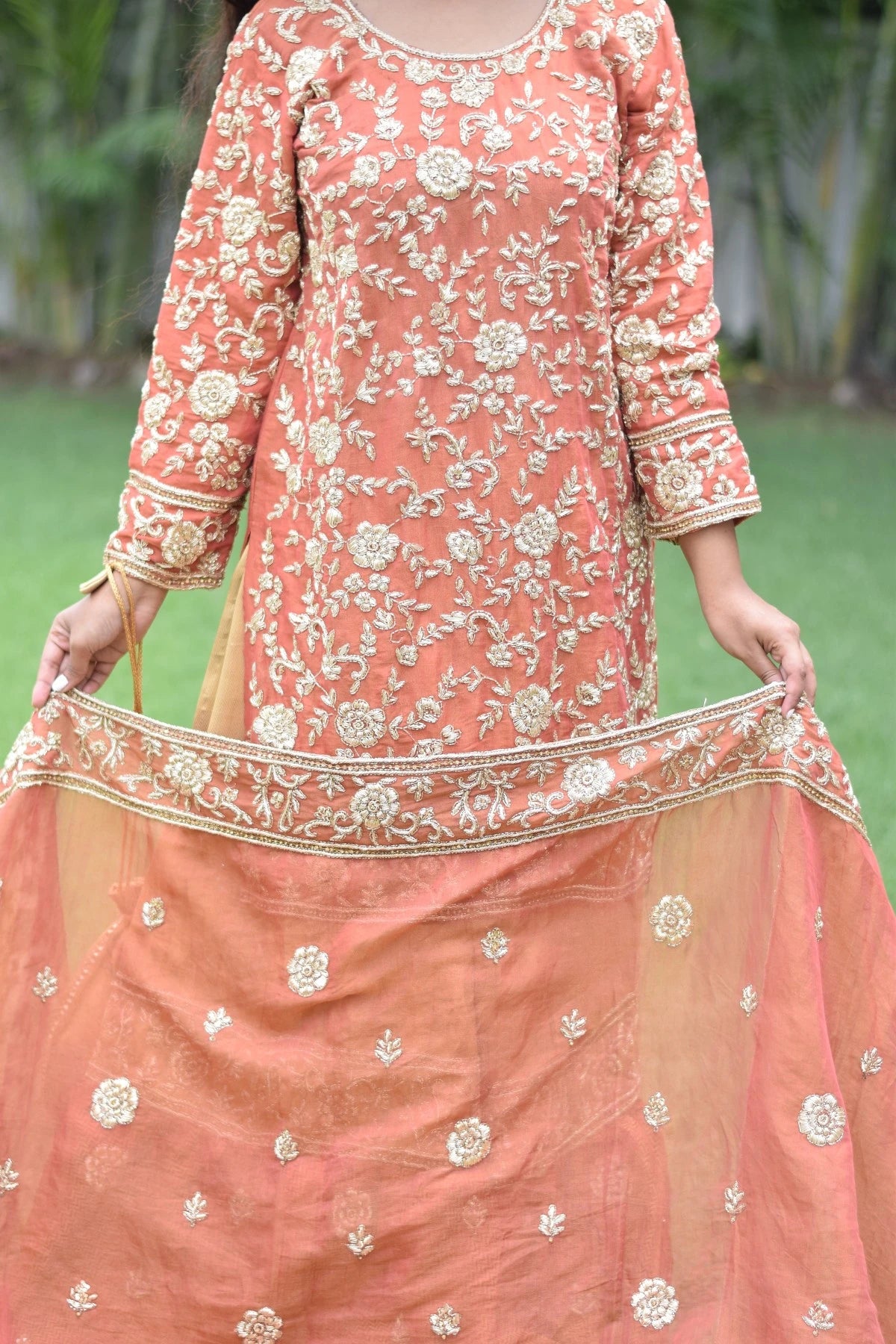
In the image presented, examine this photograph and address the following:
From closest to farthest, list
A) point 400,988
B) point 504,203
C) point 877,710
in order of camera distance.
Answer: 1. point 504,203
2. point 400,988
3. point 877,710

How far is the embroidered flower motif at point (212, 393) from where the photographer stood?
1591 mm

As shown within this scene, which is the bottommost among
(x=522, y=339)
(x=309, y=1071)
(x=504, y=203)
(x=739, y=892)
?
(x=309, y=1071)

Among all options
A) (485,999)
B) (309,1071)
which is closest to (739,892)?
(485,999)

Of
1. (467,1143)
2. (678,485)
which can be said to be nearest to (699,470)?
(678,485)

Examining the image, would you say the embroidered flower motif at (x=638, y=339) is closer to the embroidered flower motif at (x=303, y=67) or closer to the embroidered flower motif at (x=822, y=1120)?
the embroidered flower motif at (x=303, y=67)

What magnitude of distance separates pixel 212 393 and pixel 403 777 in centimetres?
44

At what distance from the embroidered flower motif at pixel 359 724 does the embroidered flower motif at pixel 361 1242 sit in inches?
19.1

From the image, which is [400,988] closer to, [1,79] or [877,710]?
[877,710]

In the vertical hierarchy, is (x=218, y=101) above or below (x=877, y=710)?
above

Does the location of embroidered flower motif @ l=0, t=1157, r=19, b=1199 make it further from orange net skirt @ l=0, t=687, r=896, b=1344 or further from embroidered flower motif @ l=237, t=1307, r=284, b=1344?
embroidered flower motif @ l=237, t=1307, r=284, b=1344

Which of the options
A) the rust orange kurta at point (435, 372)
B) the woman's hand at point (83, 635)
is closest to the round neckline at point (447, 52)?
the rust orange kurta at point (435, 372)

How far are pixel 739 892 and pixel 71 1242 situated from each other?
2.54 feet

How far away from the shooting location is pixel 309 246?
1.55 metres

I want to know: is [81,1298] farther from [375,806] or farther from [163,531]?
[163,531]
